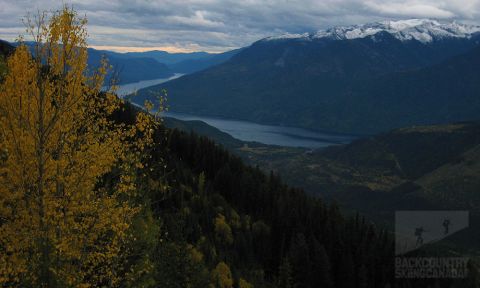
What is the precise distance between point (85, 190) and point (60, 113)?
3.43m

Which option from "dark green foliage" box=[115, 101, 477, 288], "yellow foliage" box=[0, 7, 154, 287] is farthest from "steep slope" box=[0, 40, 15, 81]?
"dark green foliage" box=[115, 101, 477, 288]

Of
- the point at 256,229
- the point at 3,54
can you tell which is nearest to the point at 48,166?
the point at 256,229

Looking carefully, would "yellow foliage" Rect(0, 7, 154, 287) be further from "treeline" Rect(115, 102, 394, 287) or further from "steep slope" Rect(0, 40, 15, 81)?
"treeline" Rect(115, 102, 394, 287)

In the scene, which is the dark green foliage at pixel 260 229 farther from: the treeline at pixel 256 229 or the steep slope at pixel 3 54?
the steep slope at pixel 3 54

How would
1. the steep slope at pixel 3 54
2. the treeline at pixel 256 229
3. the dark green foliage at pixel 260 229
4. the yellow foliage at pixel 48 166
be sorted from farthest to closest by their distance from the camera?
the dark green foliage at pixel 260 229 → the treeline at pixel 256 229 → the steep slope at pixel 3 54 → the yellow foliage at pixel 48 166

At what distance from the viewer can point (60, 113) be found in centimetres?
1812

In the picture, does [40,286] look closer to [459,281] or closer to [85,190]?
[85,190]

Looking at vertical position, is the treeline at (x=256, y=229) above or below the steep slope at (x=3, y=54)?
below

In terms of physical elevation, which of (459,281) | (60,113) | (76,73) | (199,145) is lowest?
(459,281)

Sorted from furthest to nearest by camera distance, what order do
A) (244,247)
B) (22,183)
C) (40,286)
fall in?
1. (244,247)
2. (40,286)
3. (22,183)

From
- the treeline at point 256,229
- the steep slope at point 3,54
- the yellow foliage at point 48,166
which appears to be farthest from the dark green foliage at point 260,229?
the yellow foliage at point 48,166

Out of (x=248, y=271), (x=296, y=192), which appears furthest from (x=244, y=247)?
(x=296, y=192)

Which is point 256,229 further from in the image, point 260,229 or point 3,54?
point 3,54

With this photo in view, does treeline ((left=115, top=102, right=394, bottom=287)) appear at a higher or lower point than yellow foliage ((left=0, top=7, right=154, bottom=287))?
lower
